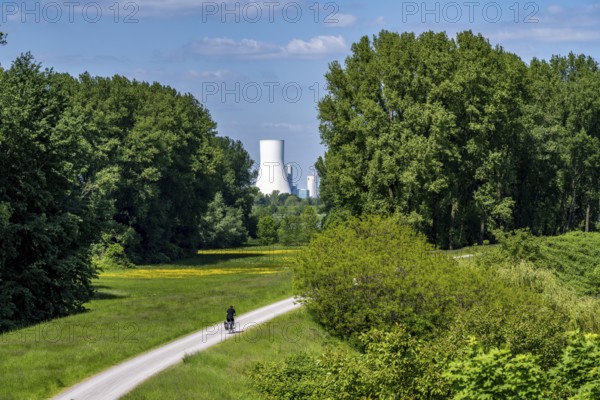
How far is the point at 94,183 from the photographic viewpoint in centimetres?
8000

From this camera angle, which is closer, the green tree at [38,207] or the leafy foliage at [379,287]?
the leafy foliage at [379,287]

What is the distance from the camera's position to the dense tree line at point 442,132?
6738 cm

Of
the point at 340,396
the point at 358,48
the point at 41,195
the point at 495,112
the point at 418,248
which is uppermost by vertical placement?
the point at 358,48

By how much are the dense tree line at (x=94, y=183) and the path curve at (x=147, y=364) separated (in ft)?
34.0

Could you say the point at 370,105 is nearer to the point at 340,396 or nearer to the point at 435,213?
the point at 435,213

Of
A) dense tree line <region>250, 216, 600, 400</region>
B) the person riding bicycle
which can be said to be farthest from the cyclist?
dense tree line <region>250, 216, 600, 400</region>

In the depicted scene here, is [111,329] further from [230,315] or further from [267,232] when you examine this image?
[267,232]

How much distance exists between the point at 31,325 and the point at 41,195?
7.33m

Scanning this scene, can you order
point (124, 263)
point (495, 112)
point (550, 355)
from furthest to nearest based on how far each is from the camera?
point (124, 263)
point (495, 112)
point (550, 355)

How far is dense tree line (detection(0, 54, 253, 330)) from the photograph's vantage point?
1791 inches

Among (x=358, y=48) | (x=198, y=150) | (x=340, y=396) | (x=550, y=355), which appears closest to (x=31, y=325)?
(x=340, y=396)

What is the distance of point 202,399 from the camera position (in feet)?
93.7

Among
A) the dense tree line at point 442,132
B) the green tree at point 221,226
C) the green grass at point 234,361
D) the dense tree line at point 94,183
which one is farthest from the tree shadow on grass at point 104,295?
the green tree at point 221,226

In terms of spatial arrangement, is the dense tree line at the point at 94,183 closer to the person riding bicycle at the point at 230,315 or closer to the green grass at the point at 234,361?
the person riding bicycle at the point at 230,315
